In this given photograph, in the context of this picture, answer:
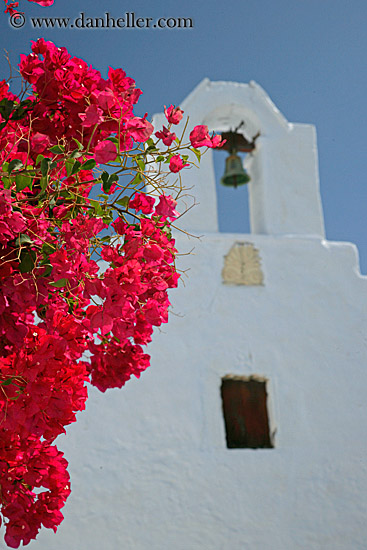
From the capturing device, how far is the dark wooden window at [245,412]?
5.33 metres

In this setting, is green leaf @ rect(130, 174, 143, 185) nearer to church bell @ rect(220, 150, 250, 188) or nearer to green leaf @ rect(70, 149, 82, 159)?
green leaf @ rect(70, 149, 82, 159)

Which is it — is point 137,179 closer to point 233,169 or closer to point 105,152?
point 105,152

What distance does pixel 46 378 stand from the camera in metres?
1.56

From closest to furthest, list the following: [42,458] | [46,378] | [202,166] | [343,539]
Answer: [46,378] → [42,458] → [343,539] → [202,166]

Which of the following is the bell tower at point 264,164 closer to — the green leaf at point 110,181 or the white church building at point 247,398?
the white church building at point 247,398

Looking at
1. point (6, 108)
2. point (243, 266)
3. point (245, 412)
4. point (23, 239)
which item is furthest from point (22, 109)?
point (243, 266)

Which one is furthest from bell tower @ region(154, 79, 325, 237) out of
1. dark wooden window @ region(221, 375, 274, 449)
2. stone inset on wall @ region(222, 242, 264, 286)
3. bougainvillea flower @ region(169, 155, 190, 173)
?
bougainvillea flower @ region(169, 155, 190, 173)

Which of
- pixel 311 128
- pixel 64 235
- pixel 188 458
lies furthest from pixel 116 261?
pixel 311 128

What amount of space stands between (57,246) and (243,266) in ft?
14.4

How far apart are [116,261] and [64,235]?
0.13 m

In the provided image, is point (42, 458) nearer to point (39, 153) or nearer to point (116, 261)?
point (116, 261)

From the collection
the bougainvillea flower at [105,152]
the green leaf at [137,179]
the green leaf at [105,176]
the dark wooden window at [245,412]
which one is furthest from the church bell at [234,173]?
the bougainvillea flower at [105,152]

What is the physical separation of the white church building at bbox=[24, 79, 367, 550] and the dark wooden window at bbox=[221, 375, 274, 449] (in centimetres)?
1

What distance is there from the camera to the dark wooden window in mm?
5332
